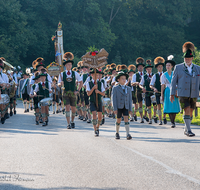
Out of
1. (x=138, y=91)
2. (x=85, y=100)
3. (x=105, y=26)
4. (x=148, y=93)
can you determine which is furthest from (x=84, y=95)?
(x=105, y=26)

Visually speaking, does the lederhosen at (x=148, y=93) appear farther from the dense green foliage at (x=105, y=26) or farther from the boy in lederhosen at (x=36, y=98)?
the dense green foliage at (x=105, y=26)

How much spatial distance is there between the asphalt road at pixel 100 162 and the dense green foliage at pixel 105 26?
3701 cm

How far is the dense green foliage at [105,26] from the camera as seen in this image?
4683 centimetres

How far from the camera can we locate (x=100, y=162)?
22.7 feet

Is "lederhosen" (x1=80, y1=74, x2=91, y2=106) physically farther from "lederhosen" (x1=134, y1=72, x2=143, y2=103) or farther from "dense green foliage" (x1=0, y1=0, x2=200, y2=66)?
"dense green foliage" (x1=0, y1=0, x2=200, y2=66)

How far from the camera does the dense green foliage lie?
46.8 meters

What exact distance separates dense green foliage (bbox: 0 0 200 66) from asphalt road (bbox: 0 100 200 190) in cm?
3701

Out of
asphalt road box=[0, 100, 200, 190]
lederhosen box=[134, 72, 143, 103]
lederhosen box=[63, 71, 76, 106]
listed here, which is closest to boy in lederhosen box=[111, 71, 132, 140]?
asphalt road box=[0, 100, 200, 190]

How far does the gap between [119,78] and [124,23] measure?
1973 inches

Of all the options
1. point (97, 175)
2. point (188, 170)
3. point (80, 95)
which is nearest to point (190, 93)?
point (188, 170)

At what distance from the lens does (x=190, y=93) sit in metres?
10.0

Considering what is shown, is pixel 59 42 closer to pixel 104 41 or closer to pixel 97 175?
pixel 104 41

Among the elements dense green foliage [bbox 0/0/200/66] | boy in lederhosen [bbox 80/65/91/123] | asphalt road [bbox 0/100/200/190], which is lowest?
asphalt road [bbox 0/100/200/190]

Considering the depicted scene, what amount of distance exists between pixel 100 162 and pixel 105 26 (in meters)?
50.4
